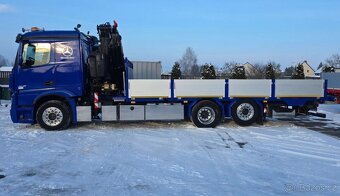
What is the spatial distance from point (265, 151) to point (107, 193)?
456 centimetres

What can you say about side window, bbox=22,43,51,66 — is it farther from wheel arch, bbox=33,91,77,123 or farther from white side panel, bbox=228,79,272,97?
white side panel, bbox=228,79,272,97

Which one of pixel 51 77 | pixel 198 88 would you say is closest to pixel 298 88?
pixel 198 88

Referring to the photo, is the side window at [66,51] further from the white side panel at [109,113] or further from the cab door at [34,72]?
the white side panel at [109,113]

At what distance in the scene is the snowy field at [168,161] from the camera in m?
6.22

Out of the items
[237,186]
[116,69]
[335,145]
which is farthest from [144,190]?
[116,69]

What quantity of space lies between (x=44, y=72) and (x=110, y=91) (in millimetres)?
2285

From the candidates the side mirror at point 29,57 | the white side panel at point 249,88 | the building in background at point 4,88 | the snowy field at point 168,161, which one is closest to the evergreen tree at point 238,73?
the building in background at point 4,88

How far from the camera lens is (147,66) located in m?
14.2

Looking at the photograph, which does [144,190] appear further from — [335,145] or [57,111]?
[57,111]

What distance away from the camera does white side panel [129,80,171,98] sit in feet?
41.3

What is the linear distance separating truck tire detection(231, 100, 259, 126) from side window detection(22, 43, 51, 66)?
6.49m

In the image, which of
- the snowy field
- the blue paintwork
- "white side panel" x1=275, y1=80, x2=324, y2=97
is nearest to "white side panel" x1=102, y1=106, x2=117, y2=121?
the snowy field

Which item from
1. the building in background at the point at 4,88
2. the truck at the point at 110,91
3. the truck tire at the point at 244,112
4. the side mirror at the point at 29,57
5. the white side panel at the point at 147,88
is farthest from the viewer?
the building in background at the point at 4,88

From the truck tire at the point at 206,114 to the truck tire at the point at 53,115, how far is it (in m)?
4.28
